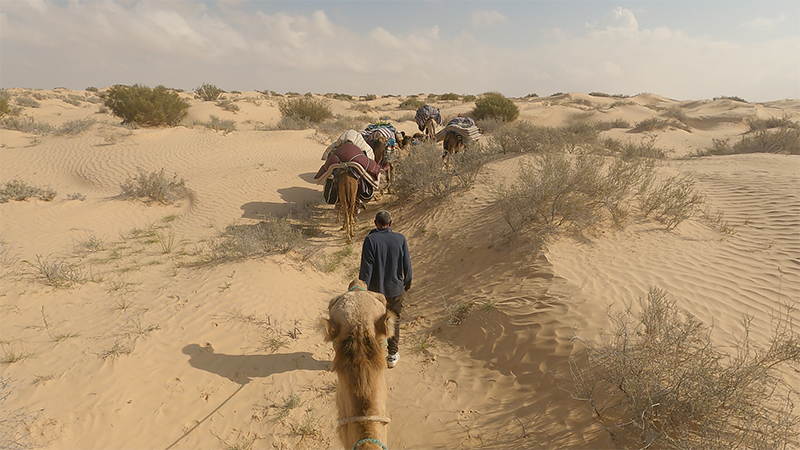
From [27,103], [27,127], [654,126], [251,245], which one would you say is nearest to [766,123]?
[654,126]

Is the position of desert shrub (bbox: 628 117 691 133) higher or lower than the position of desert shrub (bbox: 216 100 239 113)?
lower

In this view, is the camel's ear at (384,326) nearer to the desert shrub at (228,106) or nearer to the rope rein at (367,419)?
the rope rein at (367,419)

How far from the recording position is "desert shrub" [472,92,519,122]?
74.8 feet

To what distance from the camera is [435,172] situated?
925 cm

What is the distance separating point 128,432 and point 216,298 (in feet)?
7.17

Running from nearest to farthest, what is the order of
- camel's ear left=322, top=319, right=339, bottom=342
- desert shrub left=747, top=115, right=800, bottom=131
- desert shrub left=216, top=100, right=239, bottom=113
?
camel's ear left=322, top=319, right=339, bottom=342 < desert shrub left=747, top=115, right=800, bottom=131 < desert shrub left=216, top=100, right=239, bottom=113

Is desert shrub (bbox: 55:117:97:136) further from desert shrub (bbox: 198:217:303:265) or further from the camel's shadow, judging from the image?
the camel's shadow

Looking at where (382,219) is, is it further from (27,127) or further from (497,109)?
(27,127)

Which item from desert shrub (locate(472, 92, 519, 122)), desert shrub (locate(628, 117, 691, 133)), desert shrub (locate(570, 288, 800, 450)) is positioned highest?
A: desert shrub (locate(472, 92, 519, 122))

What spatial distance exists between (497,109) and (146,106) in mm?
20607

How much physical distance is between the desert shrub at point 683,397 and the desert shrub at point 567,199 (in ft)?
9.99

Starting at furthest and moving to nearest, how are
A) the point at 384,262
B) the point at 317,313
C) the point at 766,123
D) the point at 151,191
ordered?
the point at 766,123 → the point at 151,191 → the point at 317,313 → the point at 384,262

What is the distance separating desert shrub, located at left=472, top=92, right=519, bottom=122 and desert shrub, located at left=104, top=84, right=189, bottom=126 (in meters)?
18.7

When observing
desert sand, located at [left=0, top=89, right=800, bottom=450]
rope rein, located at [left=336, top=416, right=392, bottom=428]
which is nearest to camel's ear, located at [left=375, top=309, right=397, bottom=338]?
rope rein, located at [left=336, top=416, right=392, bottom=428]
